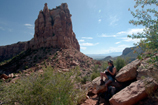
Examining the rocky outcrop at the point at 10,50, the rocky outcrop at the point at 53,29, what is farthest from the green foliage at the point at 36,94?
the rocky outcrop at the point at 10,50

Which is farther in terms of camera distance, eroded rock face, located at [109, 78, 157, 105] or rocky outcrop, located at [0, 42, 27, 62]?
rocky outcrop, located at [0, 42, 27, 62]

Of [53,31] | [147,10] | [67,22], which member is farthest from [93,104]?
[67,22]

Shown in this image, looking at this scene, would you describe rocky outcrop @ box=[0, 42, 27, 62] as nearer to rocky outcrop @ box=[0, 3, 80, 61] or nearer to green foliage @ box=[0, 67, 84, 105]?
rocky outcrop @ box=[0, 3, 80, 61]

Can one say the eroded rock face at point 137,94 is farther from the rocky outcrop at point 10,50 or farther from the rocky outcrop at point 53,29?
the rocky outcrop at point 10,50

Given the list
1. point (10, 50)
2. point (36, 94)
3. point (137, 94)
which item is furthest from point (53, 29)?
point (10, 50)

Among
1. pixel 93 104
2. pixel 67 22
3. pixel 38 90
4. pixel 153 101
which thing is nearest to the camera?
pixel 153 101

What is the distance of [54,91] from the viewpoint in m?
3.21

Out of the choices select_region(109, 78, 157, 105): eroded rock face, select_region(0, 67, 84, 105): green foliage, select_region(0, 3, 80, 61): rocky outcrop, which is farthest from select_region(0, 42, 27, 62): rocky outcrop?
select_region(109, 78, 157, 105): eroded rock face

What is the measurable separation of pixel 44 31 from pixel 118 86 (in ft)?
94.5

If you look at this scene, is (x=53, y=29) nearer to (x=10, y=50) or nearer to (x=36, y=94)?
(x=36, y=94)

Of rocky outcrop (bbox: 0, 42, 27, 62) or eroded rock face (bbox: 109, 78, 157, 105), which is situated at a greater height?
rocky outcrop (bbox: 0, 42, 27, 62)

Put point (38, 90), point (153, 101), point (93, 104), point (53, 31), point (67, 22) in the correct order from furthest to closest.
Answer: point (67, 22) < point (53, 31) < point (93, 104) < point (38, 90) < point (153, 101)

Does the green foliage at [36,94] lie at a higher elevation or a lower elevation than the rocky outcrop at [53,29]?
lower

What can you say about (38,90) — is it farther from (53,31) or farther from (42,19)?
(42,19)
